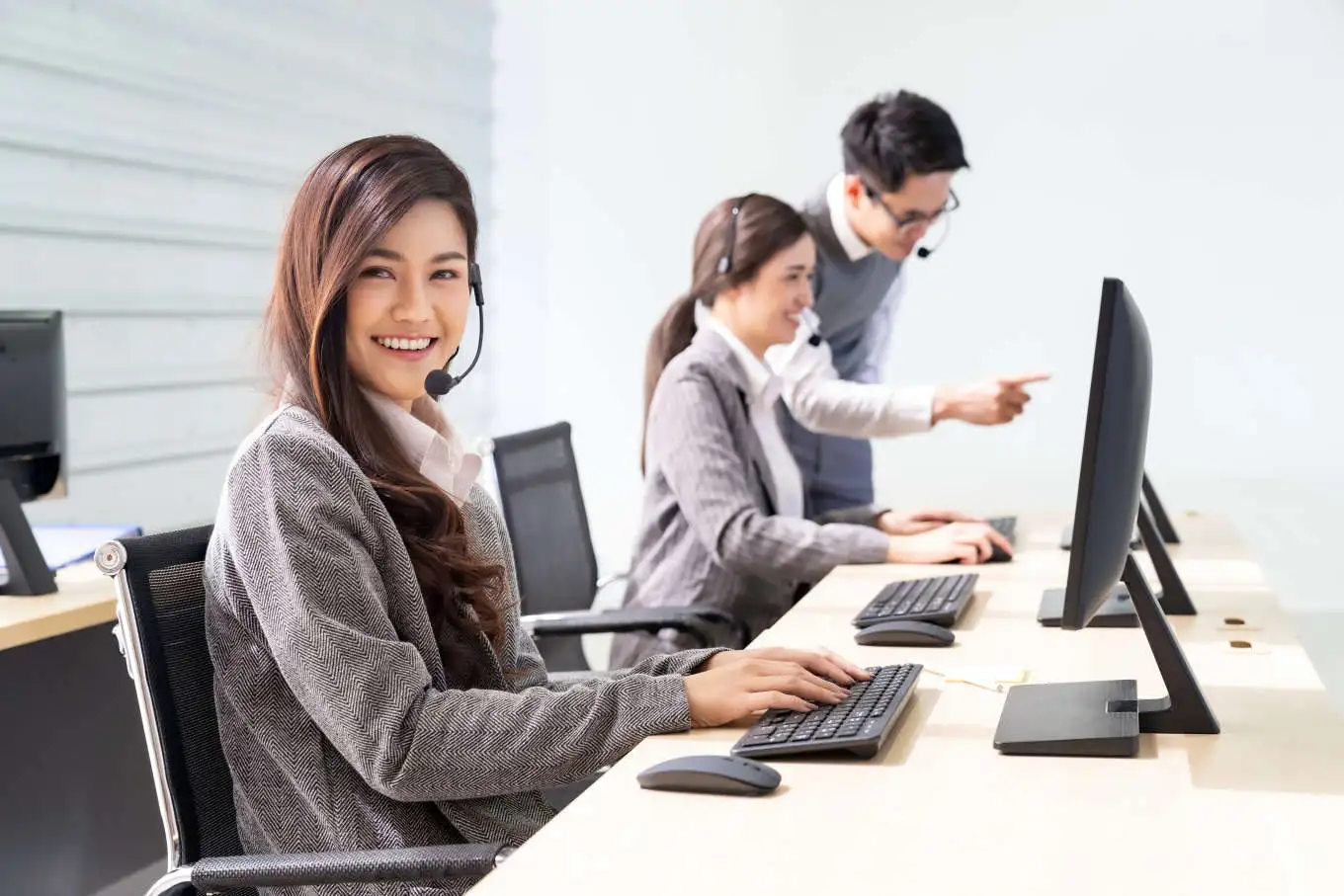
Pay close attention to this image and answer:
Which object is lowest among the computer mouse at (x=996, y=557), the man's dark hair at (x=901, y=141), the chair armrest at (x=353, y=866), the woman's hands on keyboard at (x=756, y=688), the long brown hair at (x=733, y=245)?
the chair armrest at (x=353, y=866)

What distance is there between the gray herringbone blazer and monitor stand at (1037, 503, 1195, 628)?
76cm

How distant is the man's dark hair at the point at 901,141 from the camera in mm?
2982

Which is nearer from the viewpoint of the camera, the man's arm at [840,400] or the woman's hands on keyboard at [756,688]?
the woman's hands on keyboard at [756,688]

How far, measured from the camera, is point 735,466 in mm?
2512

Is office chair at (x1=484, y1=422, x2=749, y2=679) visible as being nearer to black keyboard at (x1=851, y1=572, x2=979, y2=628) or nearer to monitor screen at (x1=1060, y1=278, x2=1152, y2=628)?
black keyboard at (x1=851, y1=572, x2=979, y2=628)

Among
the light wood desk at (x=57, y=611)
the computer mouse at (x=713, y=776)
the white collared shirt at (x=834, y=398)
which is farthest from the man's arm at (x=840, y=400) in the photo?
the computer mouse at (x=713, y=776)

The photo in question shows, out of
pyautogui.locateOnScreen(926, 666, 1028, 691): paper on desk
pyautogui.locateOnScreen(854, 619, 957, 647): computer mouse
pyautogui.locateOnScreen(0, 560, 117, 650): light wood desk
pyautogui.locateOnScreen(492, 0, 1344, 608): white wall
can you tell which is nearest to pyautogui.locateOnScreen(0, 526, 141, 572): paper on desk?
pyautogui.locateOnScreen(0, 560, 117, 650): light wood desk

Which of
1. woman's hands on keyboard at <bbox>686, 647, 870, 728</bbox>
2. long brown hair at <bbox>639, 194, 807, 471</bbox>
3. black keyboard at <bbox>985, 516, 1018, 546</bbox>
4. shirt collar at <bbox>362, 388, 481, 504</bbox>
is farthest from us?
black keyboard at <bbox>985, 516, 1018, 546</bbox>

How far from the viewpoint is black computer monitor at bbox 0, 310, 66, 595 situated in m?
2.26

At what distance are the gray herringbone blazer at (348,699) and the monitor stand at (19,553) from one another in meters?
1.06

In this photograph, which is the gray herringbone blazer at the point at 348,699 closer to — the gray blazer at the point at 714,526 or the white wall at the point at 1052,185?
the gray blazer at the point at 714,526

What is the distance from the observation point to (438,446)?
1.52 meters

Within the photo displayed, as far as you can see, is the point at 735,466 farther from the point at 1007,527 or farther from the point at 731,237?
the point at 1007,527

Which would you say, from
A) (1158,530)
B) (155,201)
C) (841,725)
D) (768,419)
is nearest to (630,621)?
(768,419)
